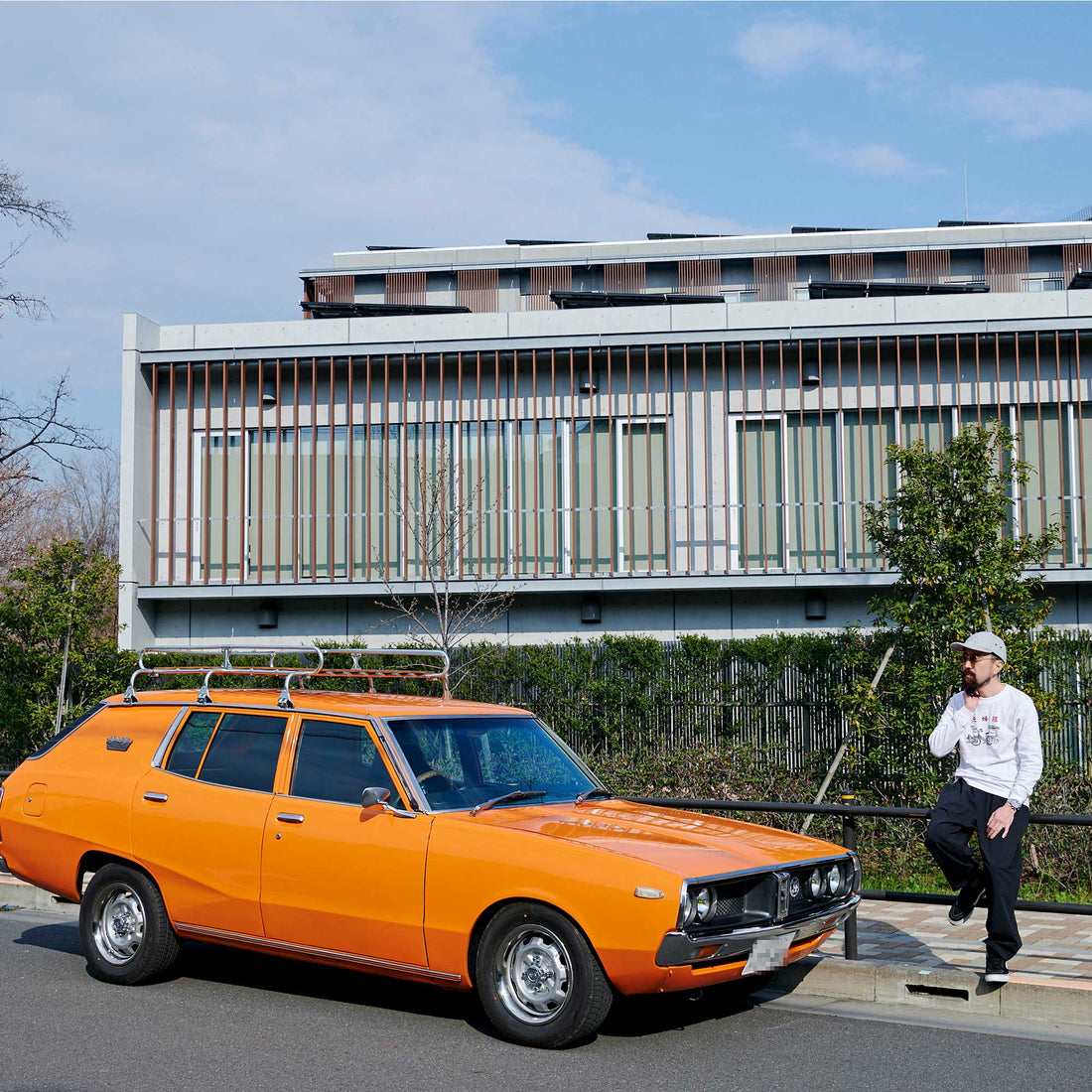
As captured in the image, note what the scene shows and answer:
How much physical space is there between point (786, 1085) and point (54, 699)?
39.4 feet

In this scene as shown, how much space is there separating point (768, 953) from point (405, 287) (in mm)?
33166

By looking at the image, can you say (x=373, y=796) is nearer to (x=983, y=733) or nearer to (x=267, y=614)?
(x=983, y=733)

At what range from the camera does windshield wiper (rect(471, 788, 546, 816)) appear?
6.97 metres

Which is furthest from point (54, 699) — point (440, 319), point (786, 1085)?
point (786, 1085)

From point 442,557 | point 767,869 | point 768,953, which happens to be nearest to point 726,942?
point 768,953

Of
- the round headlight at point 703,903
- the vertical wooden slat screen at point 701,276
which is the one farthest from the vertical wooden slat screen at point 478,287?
the round headlight at point 703,903

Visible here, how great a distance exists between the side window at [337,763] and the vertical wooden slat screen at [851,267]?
3240 cm

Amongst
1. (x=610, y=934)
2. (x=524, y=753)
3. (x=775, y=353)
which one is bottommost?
(x=610, y=934)

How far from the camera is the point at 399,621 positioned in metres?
18.0

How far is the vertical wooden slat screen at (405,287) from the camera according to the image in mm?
37438

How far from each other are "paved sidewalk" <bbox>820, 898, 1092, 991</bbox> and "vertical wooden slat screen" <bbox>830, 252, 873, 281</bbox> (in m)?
29.9

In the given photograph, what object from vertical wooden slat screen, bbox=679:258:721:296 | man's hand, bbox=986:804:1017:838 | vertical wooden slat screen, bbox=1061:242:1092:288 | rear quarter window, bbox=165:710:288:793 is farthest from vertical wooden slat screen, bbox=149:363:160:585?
vertical wooden slat screen, bbox=1061:242:1092:288

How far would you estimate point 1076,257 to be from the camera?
36031mm

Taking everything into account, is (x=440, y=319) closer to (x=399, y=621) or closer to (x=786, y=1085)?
(x=399, y=621)
